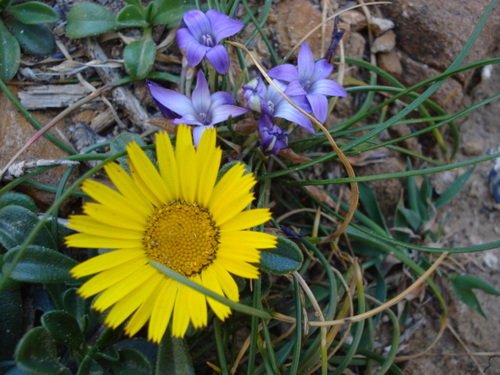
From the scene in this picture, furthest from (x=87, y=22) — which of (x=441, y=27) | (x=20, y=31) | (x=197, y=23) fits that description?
(x=441, y=27)

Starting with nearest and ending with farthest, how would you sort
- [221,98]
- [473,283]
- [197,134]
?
1. [197,134]
2. [221,98]
3. [473,283]

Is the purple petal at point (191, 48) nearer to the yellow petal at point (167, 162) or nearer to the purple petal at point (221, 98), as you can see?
the purple petal at point (221, 98)

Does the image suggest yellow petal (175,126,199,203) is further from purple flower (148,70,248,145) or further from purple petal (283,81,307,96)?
purple petal (283,81,307,96)

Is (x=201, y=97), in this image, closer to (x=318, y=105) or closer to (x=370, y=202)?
(x=318, y=105)

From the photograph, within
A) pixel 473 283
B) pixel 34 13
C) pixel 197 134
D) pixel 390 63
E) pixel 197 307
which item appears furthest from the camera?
pixel 390 63

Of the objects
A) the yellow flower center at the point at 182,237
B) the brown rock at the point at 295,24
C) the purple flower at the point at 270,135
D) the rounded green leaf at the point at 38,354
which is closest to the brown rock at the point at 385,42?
the brown rock at the point at 295,24

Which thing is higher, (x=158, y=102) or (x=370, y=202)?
(x=158, y=102)

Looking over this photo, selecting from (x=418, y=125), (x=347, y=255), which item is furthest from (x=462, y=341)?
(x=418, y=125)

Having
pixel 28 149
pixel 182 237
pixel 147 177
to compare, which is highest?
pixel 147 177

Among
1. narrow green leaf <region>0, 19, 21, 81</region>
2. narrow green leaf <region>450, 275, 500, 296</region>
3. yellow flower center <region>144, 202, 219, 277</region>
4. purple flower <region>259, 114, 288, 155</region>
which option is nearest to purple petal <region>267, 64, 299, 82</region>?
purple flower <region>259, 114, 288, 155</region>
